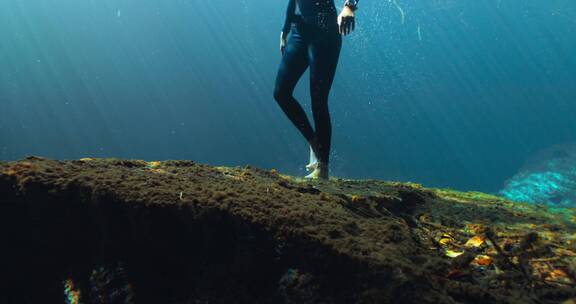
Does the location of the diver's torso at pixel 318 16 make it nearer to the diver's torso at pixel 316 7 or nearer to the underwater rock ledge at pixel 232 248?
the diver's torso at pixel 316 7

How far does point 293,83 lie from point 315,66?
0.33 m

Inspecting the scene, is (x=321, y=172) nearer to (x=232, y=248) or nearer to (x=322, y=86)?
(x=322, y=86)

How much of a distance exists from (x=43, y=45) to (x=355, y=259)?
94555mm

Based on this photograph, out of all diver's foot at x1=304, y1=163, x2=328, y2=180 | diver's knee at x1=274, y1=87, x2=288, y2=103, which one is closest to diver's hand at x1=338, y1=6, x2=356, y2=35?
diver's knee at x1=274, y1=87, x2=288, y2=103

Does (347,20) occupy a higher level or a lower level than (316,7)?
lower

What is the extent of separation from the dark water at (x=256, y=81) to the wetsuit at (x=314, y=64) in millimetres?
49750

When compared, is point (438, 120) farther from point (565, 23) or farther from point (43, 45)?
point (43, 45)

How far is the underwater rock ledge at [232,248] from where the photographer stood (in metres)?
1.14

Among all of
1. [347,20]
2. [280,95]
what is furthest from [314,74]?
[347,20]

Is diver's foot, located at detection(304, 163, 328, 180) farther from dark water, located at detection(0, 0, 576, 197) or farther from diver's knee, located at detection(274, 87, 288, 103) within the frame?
dark water, located at detection(0, 0, 576, 197)

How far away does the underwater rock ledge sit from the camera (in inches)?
44.8

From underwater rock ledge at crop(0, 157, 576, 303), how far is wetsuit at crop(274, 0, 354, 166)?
1609 millimetres

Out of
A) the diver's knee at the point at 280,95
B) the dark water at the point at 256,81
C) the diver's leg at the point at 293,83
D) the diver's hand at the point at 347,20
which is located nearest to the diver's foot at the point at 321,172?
the diver's leg at the point at 293,83

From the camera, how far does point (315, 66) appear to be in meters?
3.59
